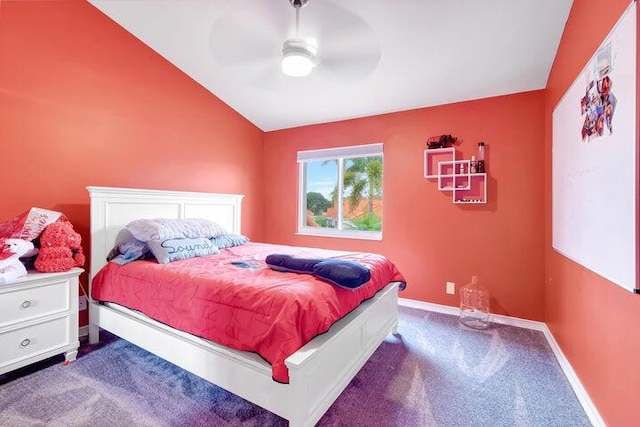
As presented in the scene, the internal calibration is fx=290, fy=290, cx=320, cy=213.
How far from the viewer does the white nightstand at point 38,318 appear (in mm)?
1845

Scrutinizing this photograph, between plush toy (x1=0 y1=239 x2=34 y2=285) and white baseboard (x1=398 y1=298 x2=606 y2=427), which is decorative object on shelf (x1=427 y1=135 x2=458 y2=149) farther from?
plush toy (x1=0 y1=239 x2=34 y2=285)

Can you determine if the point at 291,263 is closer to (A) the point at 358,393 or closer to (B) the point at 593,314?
(A) the point at 358,393

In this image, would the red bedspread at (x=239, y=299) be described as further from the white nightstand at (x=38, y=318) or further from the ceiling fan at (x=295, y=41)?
the ceiling fan at (x=295, y=41)

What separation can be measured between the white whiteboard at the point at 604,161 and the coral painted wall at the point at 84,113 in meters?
3.58

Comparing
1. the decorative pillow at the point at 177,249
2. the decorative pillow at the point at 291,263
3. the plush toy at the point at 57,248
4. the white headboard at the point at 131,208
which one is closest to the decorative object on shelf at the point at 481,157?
the decorative pillow at the point at 291,263

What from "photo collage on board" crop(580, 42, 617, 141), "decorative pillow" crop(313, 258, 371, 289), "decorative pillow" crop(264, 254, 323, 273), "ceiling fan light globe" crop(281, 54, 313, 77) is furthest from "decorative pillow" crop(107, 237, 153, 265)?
"photo collage on board" crop(580, 42, 617, 141)

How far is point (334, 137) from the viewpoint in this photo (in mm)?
3961

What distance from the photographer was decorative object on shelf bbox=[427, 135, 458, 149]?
10.4 ft

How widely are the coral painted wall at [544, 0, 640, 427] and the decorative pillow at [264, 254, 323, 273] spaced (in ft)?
5.20

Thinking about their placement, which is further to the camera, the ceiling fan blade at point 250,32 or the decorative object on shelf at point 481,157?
the decorative object on shelf at point 481,157

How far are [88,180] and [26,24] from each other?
4.03 ft

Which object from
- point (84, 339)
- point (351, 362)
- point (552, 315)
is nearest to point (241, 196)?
point (84, 339)

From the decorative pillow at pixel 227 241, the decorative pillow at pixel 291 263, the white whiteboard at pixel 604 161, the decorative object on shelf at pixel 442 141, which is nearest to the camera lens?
the white whiteboard at pixel 604 161

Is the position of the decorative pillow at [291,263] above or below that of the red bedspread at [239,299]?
above
